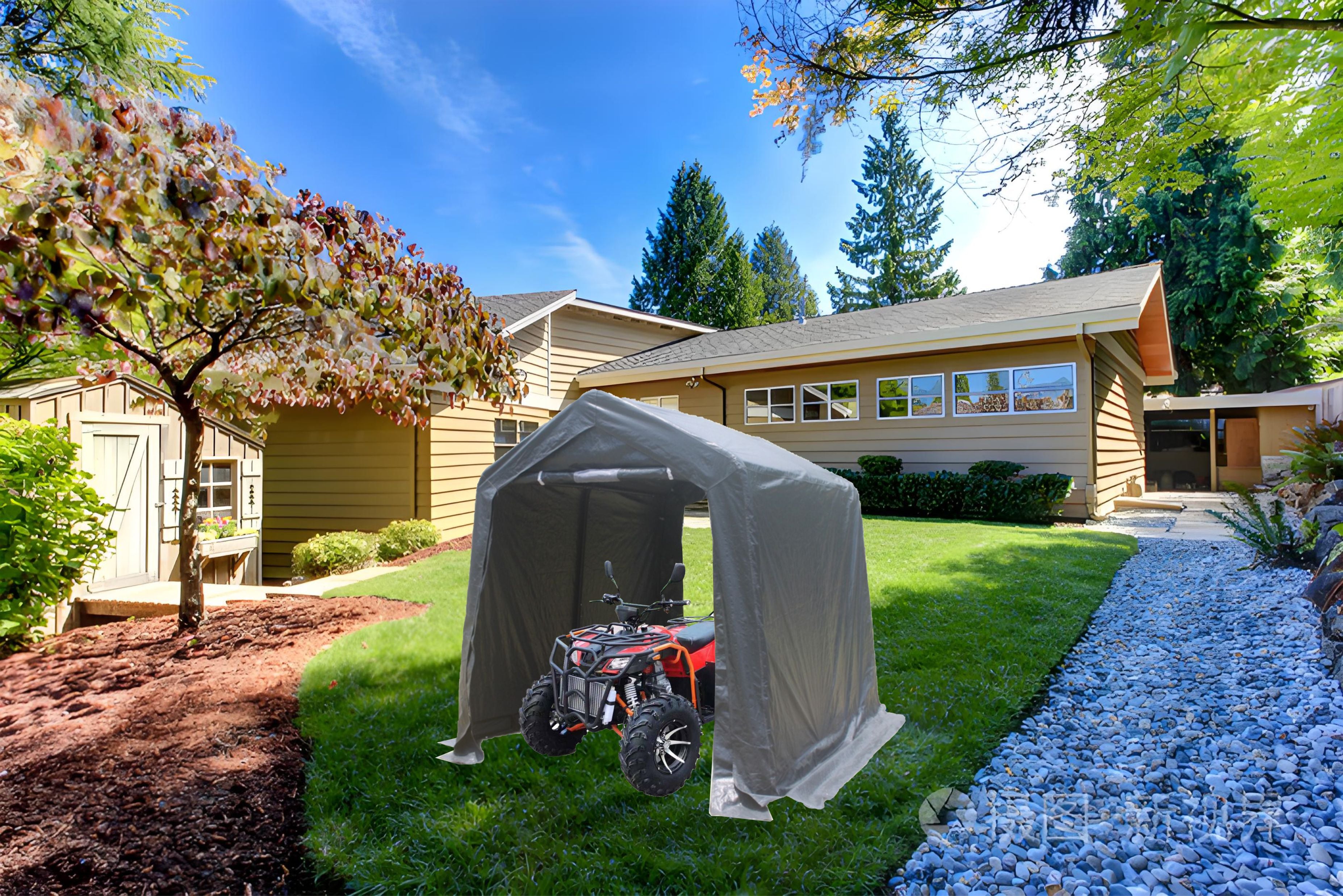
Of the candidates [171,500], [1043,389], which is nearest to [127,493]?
[171,500]

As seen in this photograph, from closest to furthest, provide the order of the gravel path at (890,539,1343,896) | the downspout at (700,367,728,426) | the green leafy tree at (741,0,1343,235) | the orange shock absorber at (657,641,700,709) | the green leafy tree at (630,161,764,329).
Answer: the gravel path at (890,539,1343,896) < the orange shock absorber at (657,641,700,709) < the green leafy tree at (741,0,1343,235) < the downspout at (700,367,728,426) < the green leafy tree at (630,161,764,329)

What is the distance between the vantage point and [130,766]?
2945 millimetres

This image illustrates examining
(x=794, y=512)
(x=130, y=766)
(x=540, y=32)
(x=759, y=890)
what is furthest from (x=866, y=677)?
(x=540, y=32)

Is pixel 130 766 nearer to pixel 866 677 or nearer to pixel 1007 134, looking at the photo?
pixel 866 677

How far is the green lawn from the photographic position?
2277mm

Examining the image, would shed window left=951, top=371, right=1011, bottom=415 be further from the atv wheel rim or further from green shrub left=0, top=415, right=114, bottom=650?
green shrub left=0, top=415, right=114, bottom=650

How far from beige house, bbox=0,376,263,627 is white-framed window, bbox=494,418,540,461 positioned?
464 centimetres

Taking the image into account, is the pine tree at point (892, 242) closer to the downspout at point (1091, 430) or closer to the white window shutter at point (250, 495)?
the downspout at point (1091, 430)

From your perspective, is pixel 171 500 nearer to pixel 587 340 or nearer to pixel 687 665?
pixel 687 665

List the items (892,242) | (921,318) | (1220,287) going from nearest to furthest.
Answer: (921,318) < (1220,287) < (892,242)

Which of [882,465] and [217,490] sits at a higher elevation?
[882,465]

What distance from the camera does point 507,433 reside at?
1227 cm

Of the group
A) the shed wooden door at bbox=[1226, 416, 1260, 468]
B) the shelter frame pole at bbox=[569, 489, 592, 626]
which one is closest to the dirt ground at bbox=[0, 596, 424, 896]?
the shelter frame pole at bbox=[569, 489, 592, 626]

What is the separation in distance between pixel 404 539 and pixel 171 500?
9.89 ft
